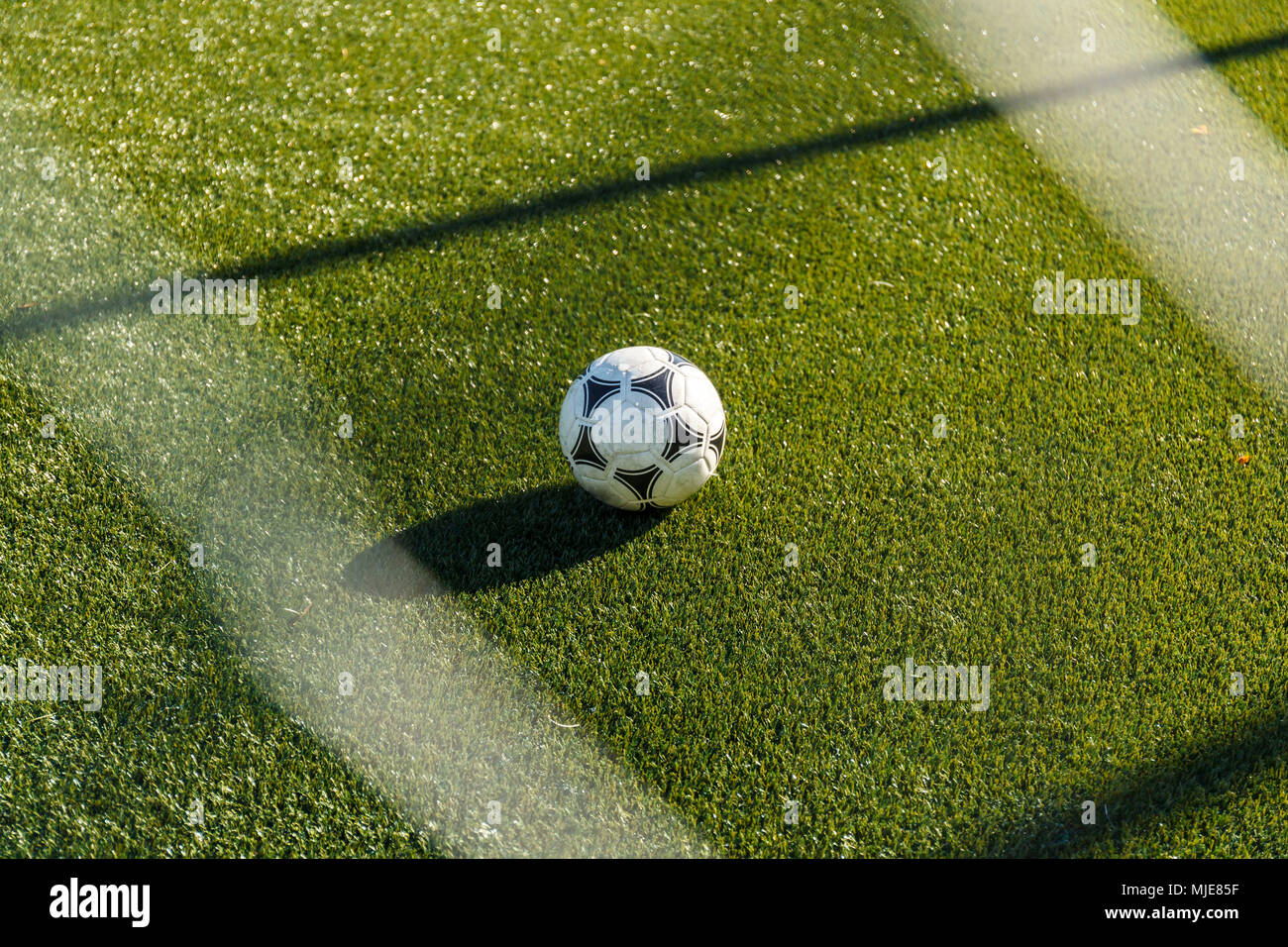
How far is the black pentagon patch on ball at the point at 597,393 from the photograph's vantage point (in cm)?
434

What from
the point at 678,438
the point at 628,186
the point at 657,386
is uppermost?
the point at 628,186

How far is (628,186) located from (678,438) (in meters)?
2.40

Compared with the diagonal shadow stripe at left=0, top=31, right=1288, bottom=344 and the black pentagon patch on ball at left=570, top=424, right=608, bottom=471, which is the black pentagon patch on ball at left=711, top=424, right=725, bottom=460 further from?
the diagonal shadow stripe at left=0, top=31, right=1288, bottom=344

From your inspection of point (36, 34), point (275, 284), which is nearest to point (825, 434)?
point (275, 284)

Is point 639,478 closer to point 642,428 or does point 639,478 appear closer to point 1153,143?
point 642,428

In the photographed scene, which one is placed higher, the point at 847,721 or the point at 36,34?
the point at 36,34

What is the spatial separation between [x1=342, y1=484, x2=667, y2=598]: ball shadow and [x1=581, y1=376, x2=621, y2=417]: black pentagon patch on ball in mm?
580

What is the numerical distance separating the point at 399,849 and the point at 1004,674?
2.41 m

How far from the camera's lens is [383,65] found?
22.5ft

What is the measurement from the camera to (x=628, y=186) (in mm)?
6188

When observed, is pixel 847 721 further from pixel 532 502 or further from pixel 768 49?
pixel 768 49

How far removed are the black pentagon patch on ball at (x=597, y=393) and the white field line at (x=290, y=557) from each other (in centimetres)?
99

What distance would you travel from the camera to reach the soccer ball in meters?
4.31

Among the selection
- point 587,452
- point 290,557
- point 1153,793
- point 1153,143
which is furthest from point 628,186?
point 1153,793
